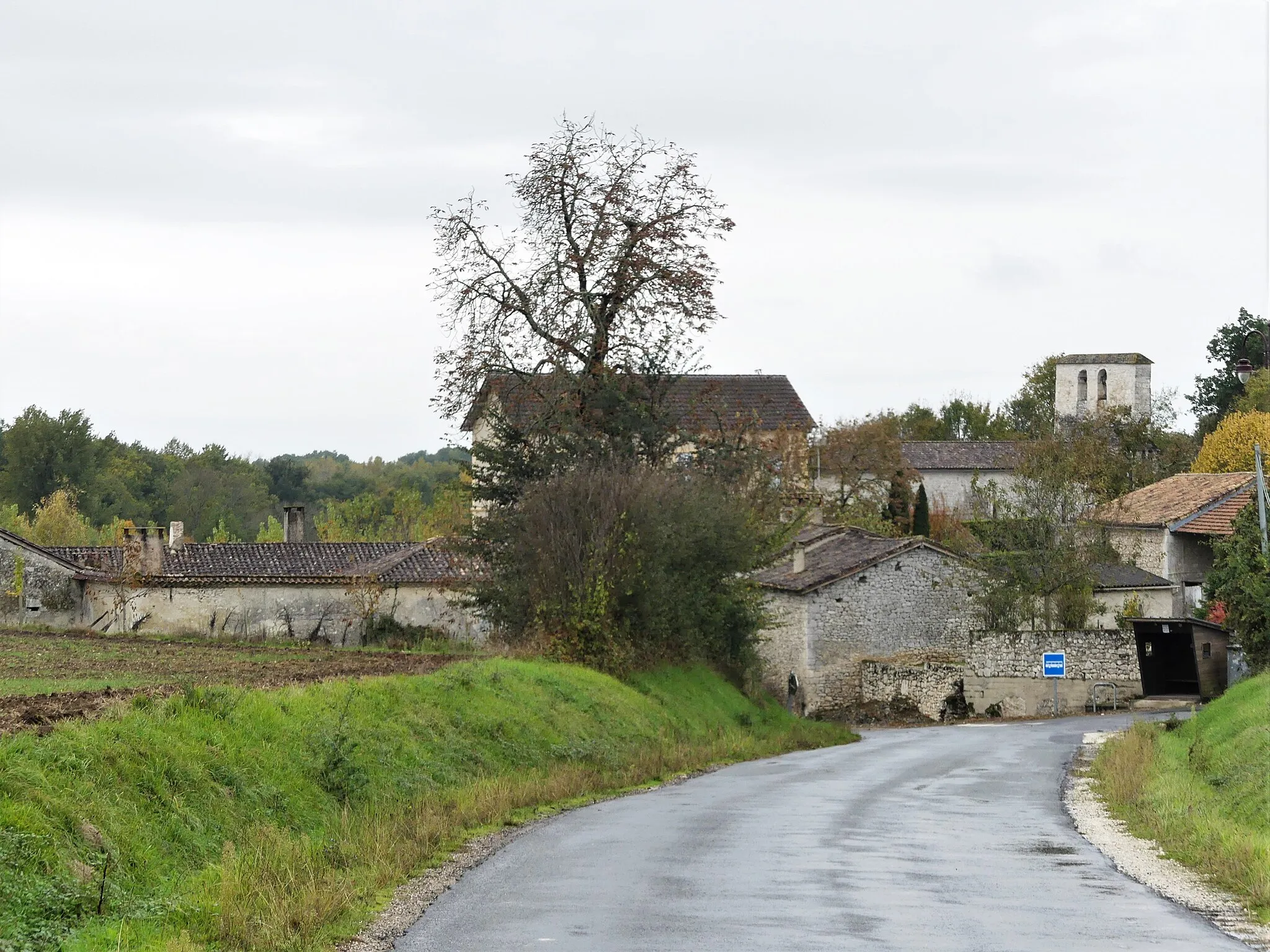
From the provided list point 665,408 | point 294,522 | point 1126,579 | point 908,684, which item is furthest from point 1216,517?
point 294,522

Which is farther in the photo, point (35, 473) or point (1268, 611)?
point (35, 473)

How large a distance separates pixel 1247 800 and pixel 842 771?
31.8 feet

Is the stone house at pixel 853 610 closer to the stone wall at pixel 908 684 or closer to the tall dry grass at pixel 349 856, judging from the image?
the stone wall at pixel 908 684

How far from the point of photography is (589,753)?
26.0 meters

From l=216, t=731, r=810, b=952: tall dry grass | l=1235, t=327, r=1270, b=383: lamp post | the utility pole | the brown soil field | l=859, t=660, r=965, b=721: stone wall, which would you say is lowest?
l=859, t=660, r=965, b=721: stone wall

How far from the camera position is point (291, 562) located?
5650cm

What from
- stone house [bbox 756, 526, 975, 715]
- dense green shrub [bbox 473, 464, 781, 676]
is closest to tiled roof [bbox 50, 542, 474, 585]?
stone house [bbox 756, 526, 975, 715]

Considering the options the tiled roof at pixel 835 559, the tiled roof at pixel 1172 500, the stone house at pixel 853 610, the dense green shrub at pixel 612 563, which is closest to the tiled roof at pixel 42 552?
the dense green shrub at pixel 612 563

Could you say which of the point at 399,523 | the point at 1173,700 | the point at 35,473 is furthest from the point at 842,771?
the point at 35,473

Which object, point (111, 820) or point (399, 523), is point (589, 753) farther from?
point (399, 523)

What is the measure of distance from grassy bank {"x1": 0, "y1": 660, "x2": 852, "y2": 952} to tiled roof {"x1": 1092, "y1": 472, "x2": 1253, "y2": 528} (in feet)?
139

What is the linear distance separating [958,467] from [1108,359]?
2724cm

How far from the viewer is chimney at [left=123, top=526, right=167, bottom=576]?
5316cm

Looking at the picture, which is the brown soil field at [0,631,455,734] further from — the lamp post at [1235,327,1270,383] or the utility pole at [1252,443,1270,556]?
the lamp post at [1235,327,1270,383]
